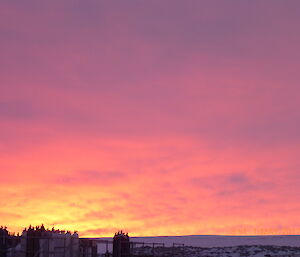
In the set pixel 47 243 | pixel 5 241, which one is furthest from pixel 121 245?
pixel 5 241

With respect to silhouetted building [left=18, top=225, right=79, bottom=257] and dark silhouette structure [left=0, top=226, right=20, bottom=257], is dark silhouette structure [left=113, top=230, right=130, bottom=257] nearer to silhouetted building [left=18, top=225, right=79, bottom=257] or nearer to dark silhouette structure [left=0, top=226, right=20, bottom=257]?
silhouetted building [left=18, top=225, right=79, bottom=257]

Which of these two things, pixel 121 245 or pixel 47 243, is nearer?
pixel 47 243

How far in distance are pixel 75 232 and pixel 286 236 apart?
6196 inches

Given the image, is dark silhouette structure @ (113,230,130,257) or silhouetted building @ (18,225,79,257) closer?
silhouetted building @ (18,225,79,257)

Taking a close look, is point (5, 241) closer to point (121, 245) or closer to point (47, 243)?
point (47, 243)

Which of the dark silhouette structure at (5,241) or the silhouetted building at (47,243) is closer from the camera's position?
the silhouetted building at (47,243)

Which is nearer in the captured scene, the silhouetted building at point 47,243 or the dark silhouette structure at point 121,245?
the silhouetted building at point 47,243

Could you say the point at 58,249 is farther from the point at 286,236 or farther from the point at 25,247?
the point at 286,236

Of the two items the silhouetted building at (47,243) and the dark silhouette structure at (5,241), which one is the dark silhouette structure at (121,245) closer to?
the silhouetted building at (47,243)

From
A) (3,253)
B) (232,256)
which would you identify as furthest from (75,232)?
(232,256)

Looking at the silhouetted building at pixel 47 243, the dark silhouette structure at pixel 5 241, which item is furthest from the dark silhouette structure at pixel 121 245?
the dark silhouette structure at pixel 5 241

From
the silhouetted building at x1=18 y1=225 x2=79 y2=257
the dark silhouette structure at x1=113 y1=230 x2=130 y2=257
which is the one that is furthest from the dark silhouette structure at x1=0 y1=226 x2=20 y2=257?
the dark silhouette structure at x1=113 y1=230 x2=130 y2=257

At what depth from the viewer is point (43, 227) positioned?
4369cm

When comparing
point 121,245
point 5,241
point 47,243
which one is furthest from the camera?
point 5,241
